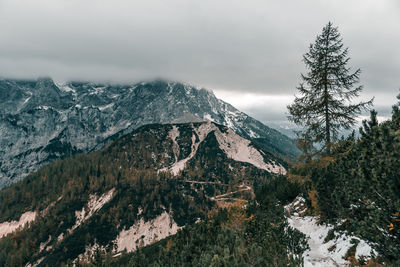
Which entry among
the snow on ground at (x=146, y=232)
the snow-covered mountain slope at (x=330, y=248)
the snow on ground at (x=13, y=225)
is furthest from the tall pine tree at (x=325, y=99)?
the snow on ground at (x=13, y=225)

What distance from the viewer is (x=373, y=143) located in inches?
317

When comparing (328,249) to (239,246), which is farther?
(328,249)

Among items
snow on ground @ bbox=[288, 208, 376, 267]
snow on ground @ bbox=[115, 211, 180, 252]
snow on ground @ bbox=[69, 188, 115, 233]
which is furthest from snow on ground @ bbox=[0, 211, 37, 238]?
snow on ground @ bbox=[288, 208, 376, 267]

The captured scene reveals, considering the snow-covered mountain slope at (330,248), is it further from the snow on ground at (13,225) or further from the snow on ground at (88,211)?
the snow on ground at (13,225)

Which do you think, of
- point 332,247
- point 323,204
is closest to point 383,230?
point 332,247

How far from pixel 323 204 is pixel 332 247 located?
3936 millimetres

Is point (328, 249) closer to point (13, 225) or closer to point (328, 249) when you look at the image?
point (328, 249)

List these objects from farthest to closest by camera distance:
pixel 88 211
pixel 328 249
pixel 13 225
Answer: pixel 13 225 < pixel 88 211 < pixel 328 249

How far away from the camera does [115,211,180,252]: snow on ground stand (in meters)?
152

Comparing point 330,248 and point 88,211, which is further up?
point 330,248

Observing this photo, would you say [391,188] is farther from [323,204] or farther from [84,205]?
[84,205]

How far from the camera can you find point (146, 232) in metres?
160

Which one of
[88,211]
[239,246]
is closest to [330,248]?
[239,246]

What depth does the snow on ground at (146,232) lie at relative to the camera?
152m
